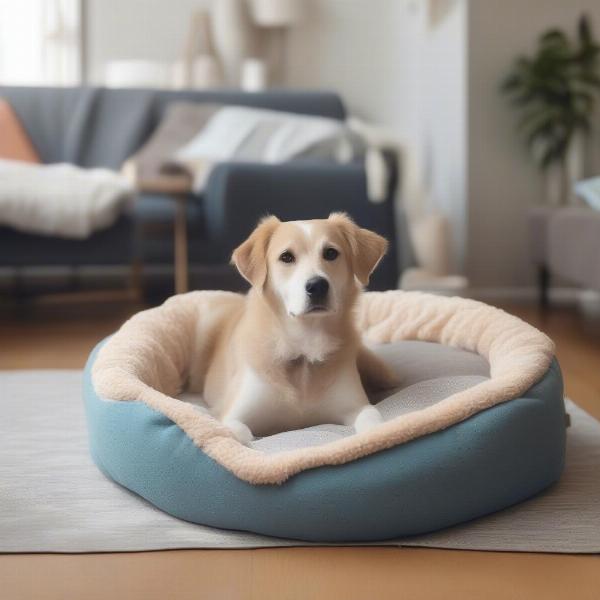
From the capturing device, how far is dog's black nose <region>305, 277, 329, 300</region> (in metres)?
1.82

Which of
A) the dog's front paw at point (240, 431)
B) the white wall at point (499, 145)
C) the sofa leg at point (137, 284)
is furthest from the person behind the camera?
the sofa leg at point (137, 284)

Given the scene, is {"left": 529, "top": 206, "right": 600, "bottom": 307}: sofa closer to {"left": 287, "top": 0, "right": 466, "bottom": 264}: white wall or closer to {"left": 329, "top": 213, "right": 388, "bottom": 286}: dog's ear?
{"left": 287, "top": 0, "right": 466, "bottom": 264}: white wall

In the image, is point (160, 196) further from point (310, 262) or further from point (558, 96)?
point (310, 262)

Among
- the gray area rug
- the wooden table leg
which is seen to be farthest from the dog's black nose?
the wooden table leg

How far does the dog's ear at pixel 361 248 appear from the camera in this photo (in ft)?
6.45

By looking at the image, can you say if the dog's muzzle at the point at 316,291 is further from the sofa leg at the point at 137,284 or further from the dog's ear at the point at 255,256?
the sofa leg at the point at 137,284

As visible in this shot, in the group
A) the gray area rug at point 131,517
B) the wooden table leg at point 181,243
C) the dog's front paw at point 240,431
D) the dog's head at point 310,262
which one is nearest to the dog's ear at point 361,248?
the dog's head at point 310,262

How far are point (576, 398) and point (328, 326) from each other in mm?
1001

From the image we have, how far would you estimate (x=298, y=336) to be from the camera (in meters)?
1.95

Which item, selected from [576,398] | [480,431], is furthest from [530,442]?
[576,398]

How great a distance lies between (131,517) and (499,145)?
3.78 metres

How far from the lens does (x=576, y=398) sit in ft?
8.67

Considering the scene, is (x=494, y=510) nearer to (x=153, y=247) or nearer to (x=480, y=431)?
(x=480, y=431)

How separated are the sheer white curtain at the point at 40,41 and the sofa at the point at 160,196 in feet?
3.34
